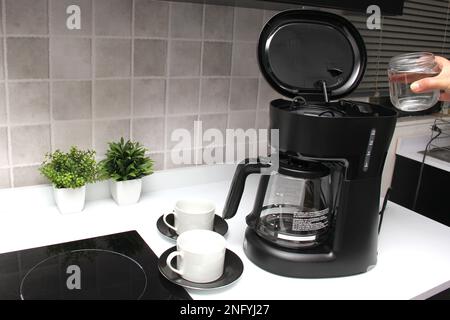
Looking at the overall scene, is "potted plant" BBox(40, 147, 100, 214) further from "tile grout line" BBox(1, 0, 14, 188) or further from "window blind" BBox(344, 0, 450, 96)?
"window blind" BBox(344, 0, 450, 96)

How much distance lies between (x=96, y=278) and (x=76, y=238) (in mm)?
174

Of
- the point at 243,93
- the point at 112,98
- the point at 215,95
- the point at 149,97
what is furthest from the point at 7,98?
the point at 243,93

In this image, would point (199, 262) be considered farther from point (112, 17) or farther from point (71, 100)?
point (112, 17)

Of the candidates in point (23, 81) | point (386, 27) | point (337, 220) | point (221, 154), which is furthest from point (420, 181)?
point (23, 81)

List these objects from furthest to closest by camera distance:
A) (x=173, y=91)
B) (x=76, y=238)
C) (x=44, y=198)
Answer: (x=173, y=91), (x=44, y=198), (x=76, y=238)

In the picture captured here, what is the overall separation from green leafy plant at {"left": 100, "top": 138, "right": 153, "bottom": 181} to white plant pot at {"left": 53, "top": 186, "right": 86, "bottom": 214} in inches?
3.2

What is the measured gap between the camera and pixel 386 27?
69.3 inches

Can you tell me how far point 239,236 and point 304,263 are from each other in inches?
8.2

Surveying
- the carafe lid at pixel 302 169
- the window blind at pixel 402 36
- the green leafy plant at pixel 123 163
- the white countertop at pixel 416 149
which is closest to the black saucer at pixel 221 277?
the carafe lid at pixel 302 169

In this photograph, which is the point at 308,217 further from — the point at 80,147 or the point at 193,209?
the point at 80,147

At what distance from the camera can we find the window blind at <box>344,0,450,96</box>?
1.75m

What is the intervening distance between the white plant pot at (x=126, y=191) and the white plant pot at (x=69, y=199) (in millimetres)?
86

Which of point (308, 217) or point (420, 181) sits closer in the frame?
point (308, 217)

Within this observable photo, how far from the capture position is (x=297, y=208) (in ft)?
3.23
